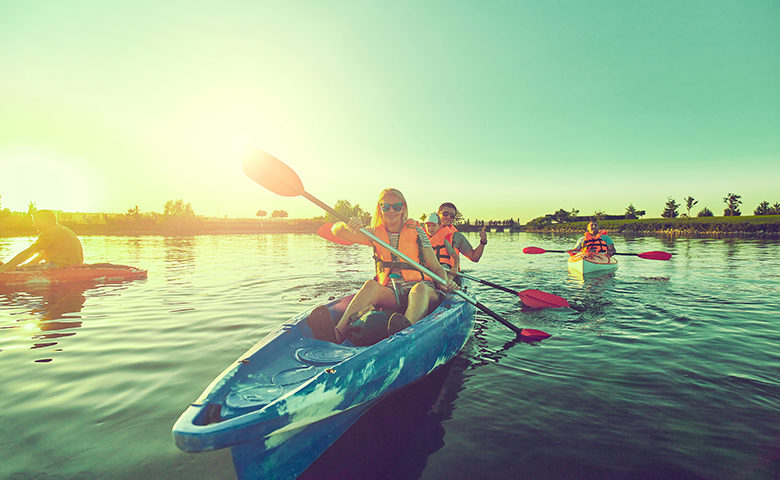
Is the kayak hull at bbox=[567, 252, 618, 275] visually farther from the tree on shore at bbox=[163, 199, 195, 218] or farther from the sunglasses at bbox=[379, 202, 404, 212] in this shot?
the tree on shore at bbox=[163, 199, 195, 218]

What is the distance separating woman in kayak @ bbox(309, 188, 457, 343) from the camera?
4.09 metres

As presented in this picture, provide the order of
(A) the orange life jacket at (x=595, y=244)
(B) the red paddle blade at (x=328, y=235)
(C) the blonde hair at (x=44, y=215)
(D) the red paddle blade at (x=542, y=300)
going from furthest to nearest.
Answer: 1. (A) the orange life jacket at (x=595, y=244)
2. (C) the blonde hair at (x=44, y=215)
3. (D) the red paddle blade at (x=542, y=300)
4. (B) the red paddle blade at (x=328, y=235)

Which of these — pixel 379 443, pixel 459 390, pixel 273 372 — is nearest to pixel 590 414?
pixel 459 390

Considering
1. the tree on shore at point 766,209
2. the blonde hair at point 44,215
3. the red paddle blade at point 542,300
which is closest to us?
the red paddle blade at point 542,300

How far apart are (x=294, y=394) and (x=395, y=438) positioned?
119cm

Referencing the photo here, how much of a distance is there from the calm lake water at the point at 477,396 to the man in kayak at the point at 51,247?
1.98 metres

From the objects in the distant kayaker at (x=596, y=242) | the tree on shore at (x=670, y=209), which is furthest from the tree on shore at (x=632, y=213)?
the distant kayaker at (x=596, y=242)

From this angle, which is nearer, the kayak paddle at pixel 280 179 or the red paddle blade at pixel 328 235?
the kayak paddle at pixel 280 179

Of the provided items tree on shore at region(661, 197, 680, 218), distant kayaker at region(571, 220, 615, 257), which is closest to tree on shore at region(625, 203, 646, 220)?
tree on shore at region(661, 197, 680, 218)

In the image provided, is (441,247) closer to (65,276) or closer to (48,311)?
(48,311)

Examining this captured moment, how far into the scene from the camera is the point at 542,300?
7.23 metres

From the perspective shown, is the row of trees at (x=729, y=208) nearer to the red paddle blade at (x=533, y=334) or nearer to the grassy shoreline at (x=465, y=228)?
the grassy shoreline at (x=465, y=228)

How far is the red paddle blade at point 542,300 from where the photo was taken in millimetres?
7160

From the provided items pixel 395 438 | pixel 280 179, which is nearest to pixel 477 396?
pixel 395 438
